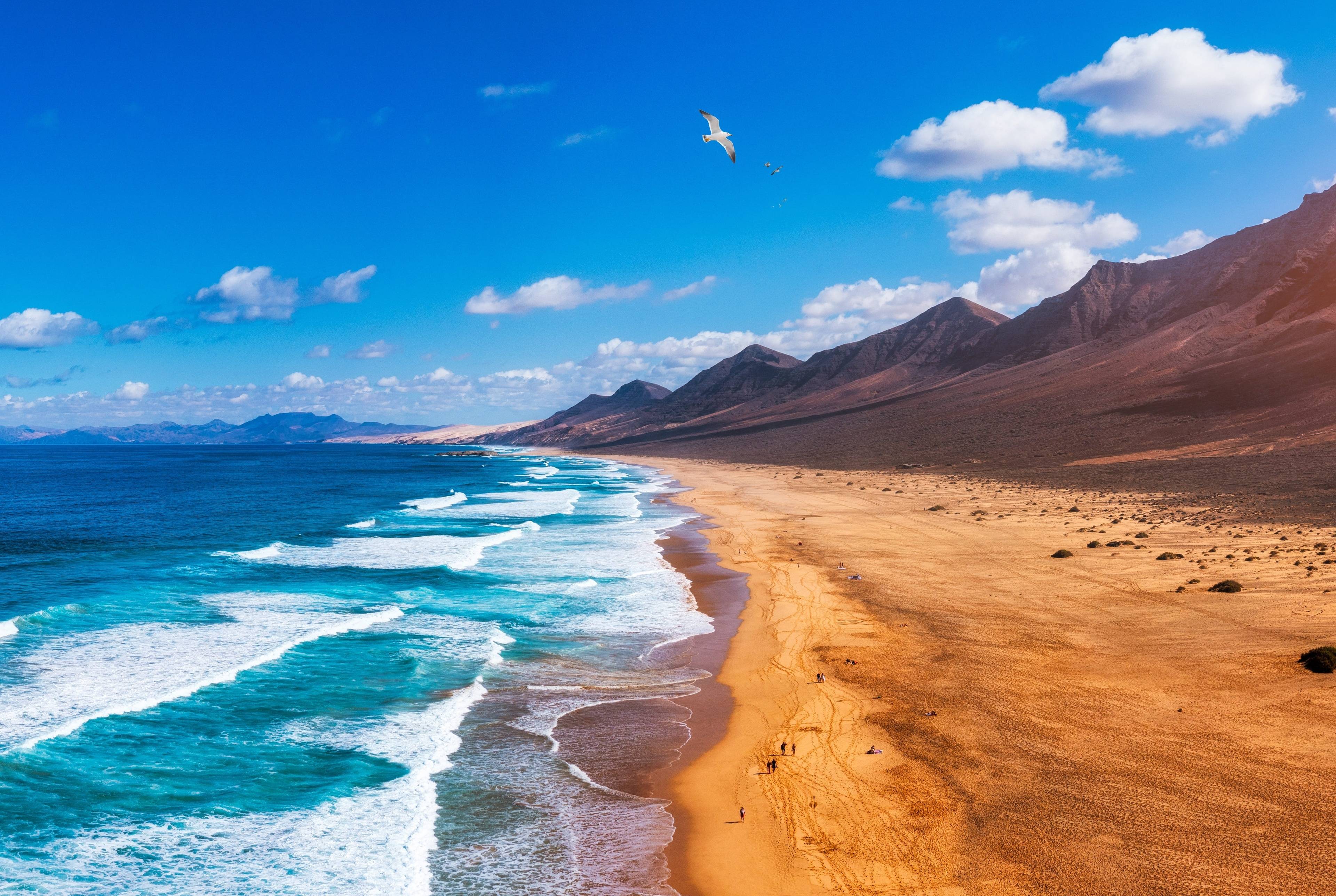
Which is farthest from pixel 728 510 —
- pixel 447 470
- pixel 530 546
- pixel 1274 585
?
pixel 447 470

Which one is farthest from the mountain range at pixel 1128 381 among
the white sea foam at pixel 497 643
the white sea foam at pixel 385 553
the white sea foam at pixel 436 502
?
the white sea foam at pixel 497 643

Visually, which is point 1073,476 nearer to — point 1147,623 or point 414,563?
point 1147,623

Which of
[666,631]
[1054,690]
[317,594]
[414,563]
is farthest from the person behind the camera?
[414,563]

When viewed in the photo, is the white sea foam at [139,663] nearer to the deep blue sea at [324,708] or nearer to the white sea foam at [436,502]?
the deep blue sea at [324,708]

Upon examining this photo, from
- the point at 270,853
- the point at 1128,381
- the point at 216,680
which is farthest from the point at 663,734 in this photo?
the point at 1128,381

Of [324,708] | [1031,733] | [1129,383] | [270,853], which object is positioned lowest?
[1031,733]

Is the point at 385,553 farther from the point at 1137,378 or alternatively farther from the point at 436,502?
the point at 1137,378
